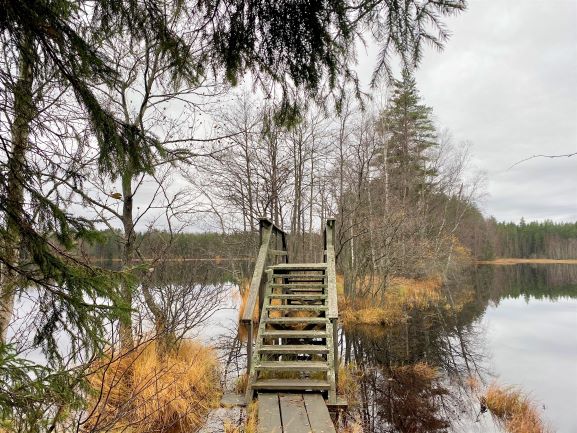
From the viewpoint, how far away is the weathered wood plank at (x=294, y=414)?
438 centimetres

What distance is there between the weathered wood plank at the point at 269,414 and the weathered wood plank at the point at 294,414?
0.06m

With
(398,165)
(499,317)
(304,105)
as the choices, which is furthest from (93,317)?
(398,165)

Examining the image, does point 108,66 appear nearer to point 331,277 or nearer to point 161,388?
point 161,388

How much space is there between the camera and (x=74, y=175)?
2883mm

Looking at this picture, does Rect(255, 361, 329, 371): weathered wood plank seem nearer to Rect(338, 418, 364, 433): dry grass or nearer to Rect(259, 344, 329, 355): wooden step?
Rect(259, 344, 329, 355): wooden step

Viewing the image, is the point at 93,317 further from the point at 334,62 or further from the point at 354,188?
the point at 354,188

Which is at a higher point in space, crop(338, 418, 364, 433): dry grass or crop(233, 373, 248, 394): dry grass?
crop(233, 373, 248, 394): dry grass

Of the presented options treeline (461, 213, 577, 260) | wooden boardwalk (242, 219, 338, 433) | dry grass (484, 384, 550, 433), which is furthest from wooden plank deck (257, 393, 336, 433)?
treeline (461, 213, 577, 260)

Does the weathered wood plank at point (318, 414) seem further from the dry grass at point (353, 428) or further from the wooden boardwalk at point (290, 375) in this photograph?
the dry grass at point (353, 428)

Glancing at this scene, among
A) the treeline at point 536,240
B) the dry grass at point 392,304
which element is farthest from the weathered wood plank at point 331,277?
the treeline at point 536,240

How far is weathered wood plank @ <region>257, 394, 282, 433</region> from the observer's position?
4378 mm

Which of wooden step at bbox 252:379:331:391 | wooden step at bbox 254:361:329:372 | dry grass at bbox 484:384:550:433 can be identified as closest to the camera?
wooden step at bbox 252:379:331:391

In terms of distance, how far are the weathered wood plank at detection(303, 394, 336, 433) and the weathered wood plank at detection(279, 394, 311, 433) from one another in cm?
5

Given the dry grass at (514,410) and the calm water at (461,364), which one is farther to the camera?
the calm water at (461,364)
